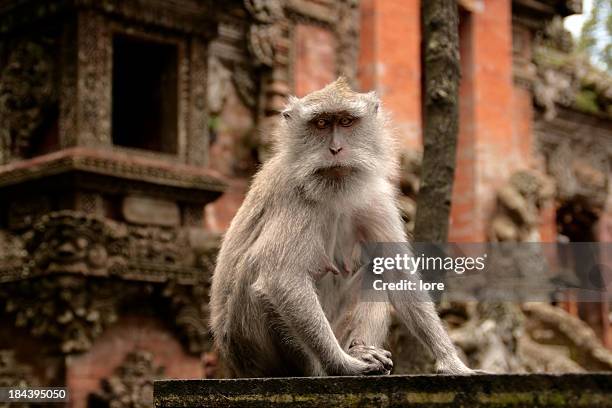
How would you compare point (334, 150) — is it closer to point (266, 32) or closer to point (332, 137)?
point (332, 137)

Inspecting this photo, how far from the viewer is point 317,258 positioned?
5.31 m

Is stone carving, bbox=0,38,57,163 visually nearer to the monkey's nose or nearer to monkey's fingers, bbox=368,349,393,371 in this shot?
the monkey's nose

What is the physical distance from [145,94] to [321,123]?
26.2 ft

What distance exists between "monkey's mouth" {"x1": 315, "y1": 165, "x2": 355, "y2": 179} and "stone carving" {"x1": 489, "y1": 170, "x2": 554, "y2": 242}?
11534 millimetres

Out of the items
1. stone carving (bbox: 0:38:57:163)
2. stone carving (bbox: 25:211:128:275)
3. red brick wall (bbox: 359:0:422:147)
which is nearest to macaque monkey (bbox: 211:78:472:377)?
stone carving (bbox: 25:211:128:275)

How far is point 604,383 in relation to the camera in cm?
361

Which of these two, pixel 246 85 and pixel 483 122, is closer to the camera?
pixel 246 85

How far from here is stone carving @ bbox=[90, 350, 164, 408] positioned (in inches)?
427

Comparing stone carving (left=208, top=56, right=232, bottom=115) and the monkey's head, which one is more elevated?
stone carving (left=208, top=56, right=232, bottom=115)

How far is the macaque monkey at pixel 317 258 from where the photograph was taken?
201 inches

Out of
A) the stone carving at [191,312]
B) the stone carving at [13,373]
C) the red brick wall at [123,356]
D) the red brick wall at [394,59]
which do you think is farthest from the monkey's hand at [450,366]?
the red brick wall at [394,59]

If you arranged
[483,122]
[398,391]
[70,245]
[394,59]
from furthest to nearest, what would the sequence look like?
[483,122] < [394,59] < [70,245] < [398,391]

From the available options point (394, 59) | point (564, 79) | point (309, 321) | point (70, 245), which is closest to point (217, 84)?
point (394, 59)

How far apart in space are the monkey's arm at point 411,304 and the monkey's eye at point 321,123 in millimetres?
514
